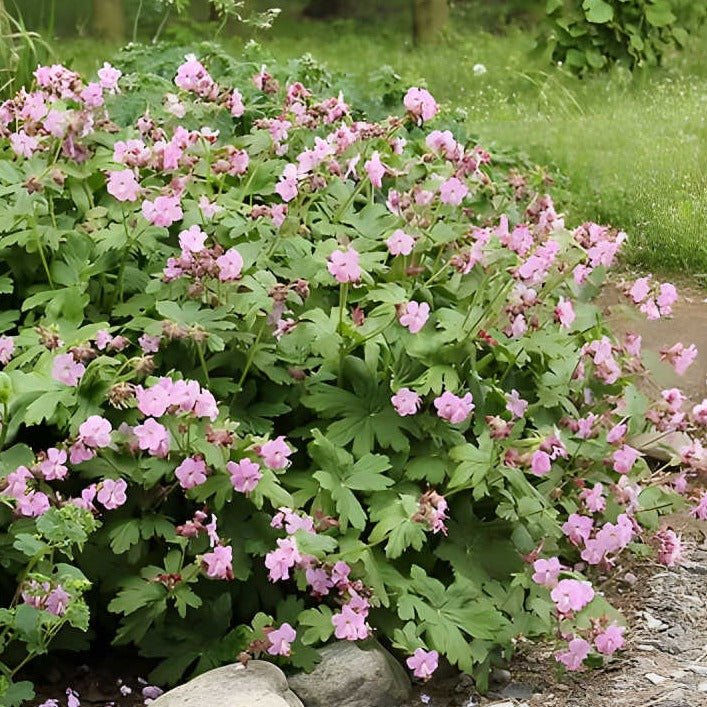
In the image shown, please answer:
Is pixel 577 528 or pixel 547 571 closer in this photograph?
pixel 547 571

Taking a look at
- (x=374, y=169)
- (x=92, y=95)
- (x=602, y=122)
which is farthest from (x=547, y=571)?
(x=602, y=122)

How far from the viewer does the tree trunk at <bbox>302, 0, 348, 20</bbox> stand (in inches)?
718

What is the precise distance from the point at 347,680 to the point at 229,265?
39.9 inches

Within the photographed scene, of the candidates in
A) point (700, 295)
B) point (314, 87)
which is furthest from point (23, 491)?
point (700, 295)

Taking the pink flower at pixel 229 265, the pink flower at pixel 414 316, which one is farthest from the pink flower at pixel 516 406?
the pink flower at pixel 229 265

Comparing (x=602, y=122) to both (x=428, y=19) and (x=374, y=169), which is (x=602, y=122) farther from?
(x=428, y=19)

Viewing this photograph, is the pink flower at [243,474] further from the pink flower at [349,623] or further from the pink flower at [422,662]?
the pink flower at [422,662]

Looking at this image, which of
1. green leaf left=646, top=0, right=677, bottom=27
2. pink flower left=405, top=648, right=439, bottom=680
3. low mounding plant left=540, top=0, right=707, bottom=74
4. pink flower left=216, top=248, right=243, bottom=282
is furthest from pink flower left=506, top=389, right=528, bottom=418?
green leaf left=646, top=0, right=677, bottom=27

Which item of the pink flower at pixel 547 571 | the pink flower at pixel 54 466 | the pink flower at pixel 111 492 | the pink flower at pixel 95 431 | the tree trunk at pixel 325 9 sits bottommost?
the tree trunk at pixel 325 9

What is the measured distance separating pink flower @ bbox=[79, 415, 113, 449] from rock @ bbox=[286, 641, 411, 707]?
742mm

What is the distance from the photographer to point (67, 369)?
3203 millimetres

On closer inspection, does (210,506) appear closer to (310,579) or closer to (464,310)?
(310,579)

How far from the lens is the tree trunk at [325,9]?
1823 cm

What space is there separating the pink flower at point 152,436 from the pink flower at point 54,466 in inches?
6.8
